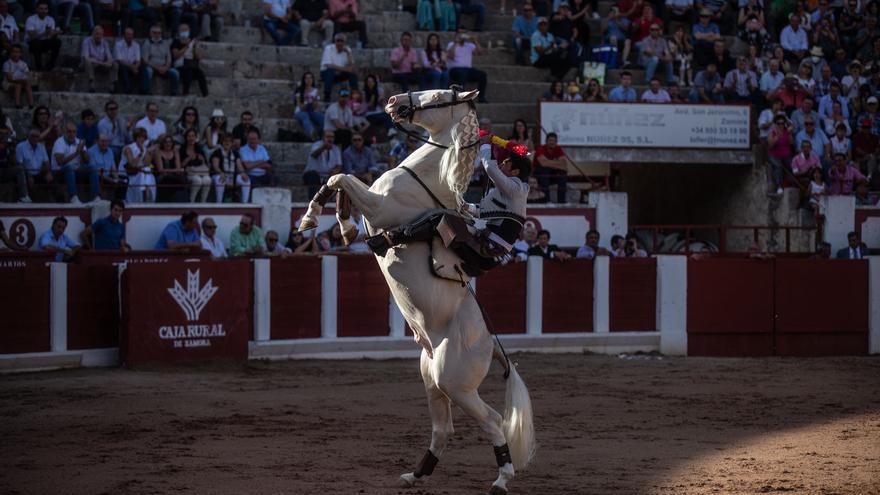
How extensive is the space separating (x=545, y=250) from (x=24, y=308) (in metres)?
6.44

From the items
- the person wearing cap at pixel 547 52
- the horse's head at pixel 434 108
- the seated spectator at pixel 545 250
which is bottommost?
the seated spectator at pixel 545 250

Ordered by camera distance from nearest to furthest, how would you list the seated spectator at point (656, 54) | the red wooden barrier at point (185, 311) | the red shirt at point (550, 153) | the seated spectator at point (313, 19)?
the red wooden barrier at point (185, 311)
the red shirt at point (550, 153)
the seated spectator at point (313, 19)
the seated spectator at point (656, 54)

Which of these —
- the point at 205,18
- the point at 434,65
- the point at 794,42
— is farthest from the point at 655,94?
the point at 205,18

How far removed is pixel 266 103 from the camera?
18.9 m

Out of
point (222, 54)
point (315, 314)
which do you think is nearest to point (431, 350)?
point (315, 314)

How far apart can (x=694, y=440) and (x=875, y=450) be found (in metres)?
1.28

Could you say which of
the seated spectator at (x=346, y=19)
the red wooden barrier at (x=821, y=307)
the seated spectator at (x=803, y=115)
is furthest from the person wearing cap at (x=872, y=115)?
the seated spectator at (x=346, y=19)

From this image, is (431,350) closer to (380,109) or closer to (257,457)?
(257,457)

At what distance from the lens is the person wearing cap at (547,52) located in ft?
67.3

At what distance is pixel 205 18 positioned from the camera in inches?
752

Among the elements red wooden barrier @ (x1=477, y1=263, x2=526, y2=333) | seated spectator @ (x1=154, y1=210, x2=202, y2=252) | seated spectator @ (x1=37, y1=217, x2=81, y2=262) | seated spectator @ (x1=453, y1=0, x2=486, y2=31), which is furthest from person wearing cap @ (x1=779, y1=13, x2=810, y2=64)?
seated spectator @ (x1=37, y1=217, x2=81, y2=262)

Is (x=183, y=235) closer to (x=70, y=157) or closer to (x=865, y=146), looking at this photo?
(x=70, y=157)

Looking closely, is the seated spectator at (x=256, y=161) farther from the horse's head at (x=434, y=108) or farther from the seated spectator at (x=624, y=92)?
the horse's head at (x=434, y=108)

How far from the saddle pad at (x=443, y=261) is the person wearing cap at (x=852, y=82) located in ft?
52.1
